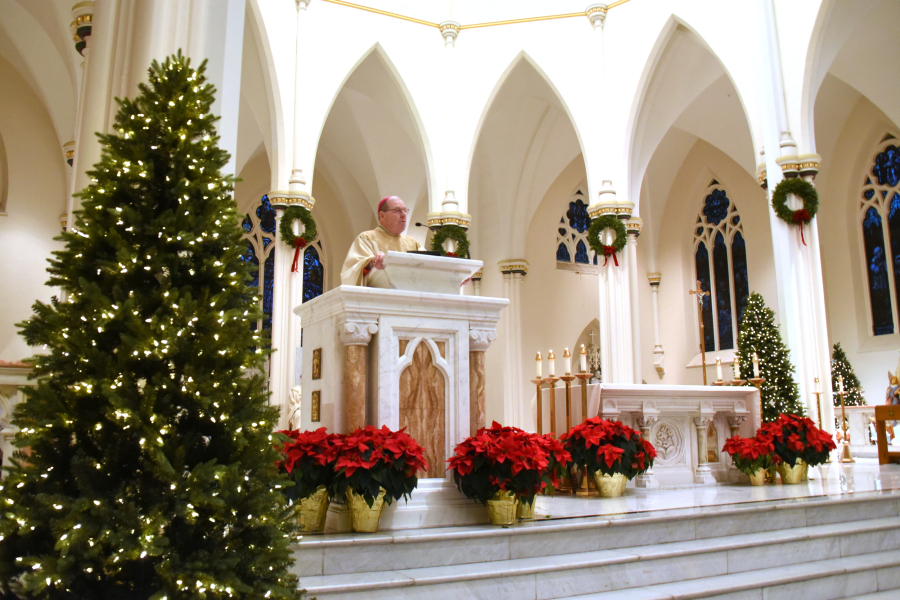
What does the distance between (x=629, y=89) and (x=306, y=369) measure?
35.5 ft

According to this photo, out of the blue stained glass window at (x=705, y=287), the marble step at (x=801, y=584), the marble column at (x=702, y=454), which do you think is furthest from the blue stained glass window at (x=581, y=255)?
the marble step at (x=801, y=584)

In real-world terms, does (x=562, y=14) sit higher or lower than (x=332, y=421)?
higher

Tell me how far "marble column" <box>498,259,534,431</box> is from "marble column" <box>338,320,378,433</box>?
12.3m

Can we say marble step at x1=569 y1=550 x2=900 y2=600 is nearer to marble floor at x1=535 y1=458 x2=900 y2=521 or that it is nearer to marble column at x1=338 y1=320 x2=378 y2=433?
marble floor at x1=535 y1=458 x2=900 y2=521

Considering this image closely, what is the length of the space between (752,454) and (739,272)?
12.1 metres

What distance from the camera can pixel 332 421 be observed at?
16.0 ft

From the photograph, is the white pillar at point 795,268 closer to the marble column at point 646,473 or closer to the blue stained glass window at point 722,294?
the marble column at point 646,473

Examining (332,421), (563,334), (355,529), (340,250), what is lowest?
(355,529)

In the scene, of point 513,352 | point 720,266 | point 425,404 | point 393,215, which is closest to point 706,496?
point 425,404

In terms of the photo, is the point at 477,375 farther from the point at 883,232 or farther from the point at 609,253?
the point at 883,232

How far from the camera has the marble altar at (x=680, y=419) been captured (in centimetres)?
764

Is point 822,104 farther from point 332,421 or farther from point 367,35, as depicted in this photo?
point 332,421

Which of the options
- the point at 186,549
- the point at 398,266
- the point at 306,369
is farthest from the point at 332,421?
the point at 186,549

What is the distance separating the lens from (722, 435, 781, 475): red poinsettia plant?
7.35 m
